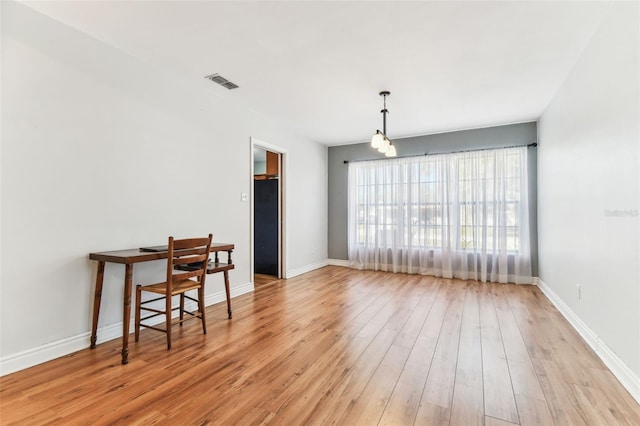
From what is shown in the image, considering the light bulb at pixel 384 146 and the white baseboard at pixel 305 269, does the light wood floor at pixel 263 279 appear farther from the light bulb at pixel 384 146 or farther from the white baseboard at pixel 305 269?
the light bulb at pixel 384 146

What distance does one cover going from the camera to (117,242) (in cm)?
268

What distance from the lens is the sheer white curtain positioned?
15.6 feet

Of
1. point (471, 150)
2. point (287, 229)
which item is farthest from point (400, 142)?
point (287, 229)

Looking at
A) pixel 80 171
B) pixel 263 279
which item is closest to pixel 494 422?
pixel 80 171

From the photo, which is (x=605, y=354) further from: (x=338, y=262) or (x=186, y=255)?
(x=338, y=262)

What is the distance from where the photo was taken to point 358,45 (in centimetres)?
259

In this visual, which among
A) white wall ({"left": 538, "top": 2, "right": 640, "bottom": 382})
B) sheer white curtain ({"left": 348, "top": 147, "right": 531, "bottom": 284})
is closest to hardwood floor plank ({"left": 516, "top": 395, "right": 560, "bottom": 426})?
white wall ({"left": 538, "top": 2, "right": 640, "bottom": 382})

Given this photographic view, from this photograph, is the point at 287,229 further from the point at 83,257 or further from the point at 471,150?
the point at 471,150

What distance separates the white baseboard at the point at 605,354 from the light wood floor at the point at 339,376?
6 centimetres

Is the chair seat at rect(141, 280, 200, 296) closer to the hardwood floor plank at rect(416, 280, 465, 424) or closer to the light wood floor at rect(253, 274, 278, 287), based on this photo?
the light wood floor at rect(253, 274, 278, 287)

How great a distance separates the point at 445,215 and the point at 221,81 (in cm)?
401

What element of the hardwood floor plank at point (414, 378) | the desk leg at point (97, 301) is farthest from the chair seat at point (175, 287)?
the hardwood floor plank at point (414, 378)

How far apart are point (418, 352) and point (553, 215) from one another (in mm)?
2637

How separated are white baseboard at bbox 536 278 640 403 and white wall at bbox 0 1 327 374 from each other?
12.0 ft
